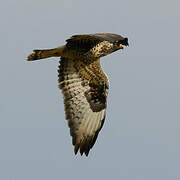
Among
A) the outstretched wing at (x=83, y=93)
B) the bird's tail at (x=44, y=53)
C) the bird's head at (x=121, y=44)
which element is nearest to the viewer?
the bird's head at (x=121, y=44)

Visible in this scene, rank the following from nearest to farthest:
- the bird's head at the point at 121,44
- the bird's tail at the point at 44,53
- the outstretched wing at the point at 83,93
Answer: the bird's head at the point at 121,44
the bird's tail at the point at 44,53
the outstretched wing at the point at 83,93

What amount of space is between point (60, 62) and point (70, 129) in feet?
4.08

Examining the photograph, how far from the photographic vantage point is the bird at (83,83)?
1172 centimetres

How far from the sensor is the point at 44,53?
462 inches

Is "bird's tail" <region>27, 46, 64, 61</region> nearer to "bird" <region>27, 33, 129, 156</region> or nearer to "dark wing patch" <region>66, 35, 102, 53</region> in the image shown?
"bird" <region>27, 33, 129, 156</region>

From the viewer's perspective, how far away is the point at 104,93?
12.0m

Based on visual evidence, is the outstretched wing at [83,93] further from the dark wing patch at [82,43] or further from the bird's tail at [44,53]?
the bird's tail at [44,53]

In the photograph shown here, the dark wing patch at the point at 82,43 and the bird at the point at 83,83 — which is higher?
the dark wing patch at the point at 82,43

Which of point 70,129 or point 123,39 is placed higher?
point 123,39

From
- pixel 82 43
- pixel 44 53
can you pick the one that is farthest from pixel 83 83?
pixel 44 53

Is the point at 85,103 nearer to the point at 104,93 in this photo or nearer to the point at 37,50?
the point at 104,93

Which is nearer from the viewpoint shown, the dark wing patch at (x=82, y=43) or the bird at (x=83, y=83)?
the dark wing patch at (x=82, y=43)

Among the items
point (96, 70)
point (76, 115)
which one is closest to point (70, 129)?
point (76, 115)

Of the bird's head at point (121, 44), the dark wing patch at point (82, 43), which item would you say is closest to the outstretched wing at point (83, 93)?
the dark wing patch at point (82, 43)
